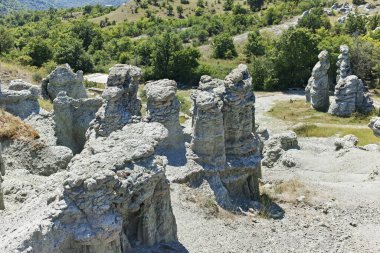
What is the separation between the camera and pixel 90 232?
15766 millimetres

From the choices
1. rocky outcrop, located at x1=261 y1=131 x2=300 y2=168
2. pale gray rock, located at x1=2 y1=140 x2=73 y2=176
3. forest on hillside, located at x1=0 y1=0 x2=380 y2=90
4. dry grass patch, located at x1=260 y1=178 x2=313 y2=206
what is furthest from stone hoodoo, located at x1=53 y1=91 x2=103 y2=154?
forest on hillside, located at x1=0 y1=0 x2=380 y2=90

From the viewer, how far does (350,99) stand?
186ft

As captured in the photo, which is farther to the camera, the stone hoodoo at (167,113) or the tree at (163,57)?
the tree at (163,57)

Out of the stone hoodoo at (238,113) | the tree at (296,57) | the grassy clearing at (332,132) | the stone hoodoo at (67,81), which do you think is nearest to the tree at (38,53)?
the tree at (296,57)

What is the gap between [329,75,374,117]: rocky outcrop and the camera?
56247mm

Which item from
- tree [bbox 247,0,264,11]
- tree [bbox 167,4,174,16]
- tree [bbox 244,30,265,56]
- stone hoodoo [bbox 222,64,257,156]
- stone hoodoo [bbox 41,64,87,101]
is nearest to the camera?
stone hoodoo [bbox 222,64,257,156]

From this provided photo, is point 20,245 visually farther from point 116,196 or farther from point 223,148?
point 223,148

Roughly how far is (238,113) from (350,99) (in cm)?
3276

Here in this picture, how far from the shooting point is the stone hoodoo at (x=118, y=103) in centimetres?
2641

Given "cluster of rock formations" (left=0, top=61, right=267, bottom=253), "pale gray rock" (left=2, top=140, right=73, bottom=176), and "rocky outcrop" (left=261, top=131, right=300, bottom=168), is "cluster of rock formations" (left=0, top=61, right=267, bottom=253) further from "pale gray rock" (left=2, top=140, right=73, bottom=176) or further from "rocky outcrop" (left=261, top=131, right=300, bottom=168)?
"rocky outcrop" (left=261, top=131, right=300, bottom=168)

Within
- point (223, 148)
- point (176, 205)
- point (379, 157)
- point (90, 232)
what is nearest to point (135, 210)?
point (90, 232)

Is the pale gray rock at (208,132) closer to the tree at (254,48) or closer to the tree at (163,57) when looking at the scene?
the tree at (163,57)

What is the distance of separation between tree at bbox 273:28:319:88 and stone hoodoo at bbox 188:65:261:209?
46.5 meters

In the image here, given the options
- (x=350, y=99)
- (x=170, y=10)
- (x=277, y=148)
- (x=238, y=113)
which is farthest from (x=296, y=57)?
(x=170, y=10)
